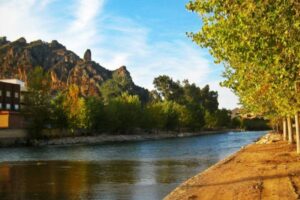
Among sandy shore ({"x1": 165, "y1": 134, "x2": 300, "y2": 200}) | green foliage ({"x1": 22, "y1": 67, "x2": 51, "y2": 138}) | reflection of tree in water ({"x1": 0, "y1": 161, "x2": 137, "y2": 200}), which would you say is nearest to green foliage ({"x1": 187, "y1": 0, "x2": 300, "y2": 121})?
sandy shore ({"x1": 165, "y1": 134, "x2": 300, "y2": 200})

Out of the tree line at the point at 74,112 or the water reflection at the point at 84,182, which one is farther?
the tree line at the point at 74,112

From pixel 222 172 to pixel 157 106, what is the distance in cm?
14137

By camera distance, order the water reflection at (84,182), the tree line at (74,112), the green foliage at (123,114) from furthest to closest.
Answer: the green foliage at (123,114) → the tree line at (74,112) → the water reflection at (84,182)

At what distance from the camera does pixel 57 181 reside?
35688mm

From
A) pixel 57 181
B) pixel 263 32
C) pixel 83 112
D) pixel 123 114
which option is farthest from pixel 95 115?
pixel 263 32

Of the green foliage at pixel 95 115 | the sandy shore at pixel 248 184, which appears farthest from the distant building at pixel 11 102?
the sandy shore at pixel 248 184

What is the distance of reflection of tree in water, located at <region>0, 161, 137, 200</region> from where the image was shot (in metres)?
28.6

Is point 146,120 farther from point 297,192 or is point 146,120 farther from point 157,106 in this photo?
point 297,192

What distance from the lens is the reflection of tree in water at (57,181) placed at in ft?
93.7

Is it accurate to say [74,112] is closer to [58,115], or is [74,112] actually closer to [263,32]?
[58,115]

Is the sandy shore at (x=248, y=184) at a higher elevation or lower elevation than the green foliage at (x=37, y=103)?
lower

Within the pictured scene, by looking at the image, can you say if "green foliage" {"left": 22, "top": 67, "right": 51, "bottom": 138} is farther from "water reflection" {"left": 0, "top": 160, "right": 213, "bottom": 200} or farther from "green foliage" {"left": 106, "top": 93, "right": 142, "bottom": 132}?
"water reflection" {"left": 0, "top": 160, "right": 213, "bottom": 200}

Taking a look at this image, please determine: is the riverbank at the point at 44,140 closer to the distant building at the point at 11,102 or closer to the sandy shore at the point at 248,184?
the distant building at the point at 11,102

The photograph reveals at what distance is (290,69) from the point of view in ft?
55.4
